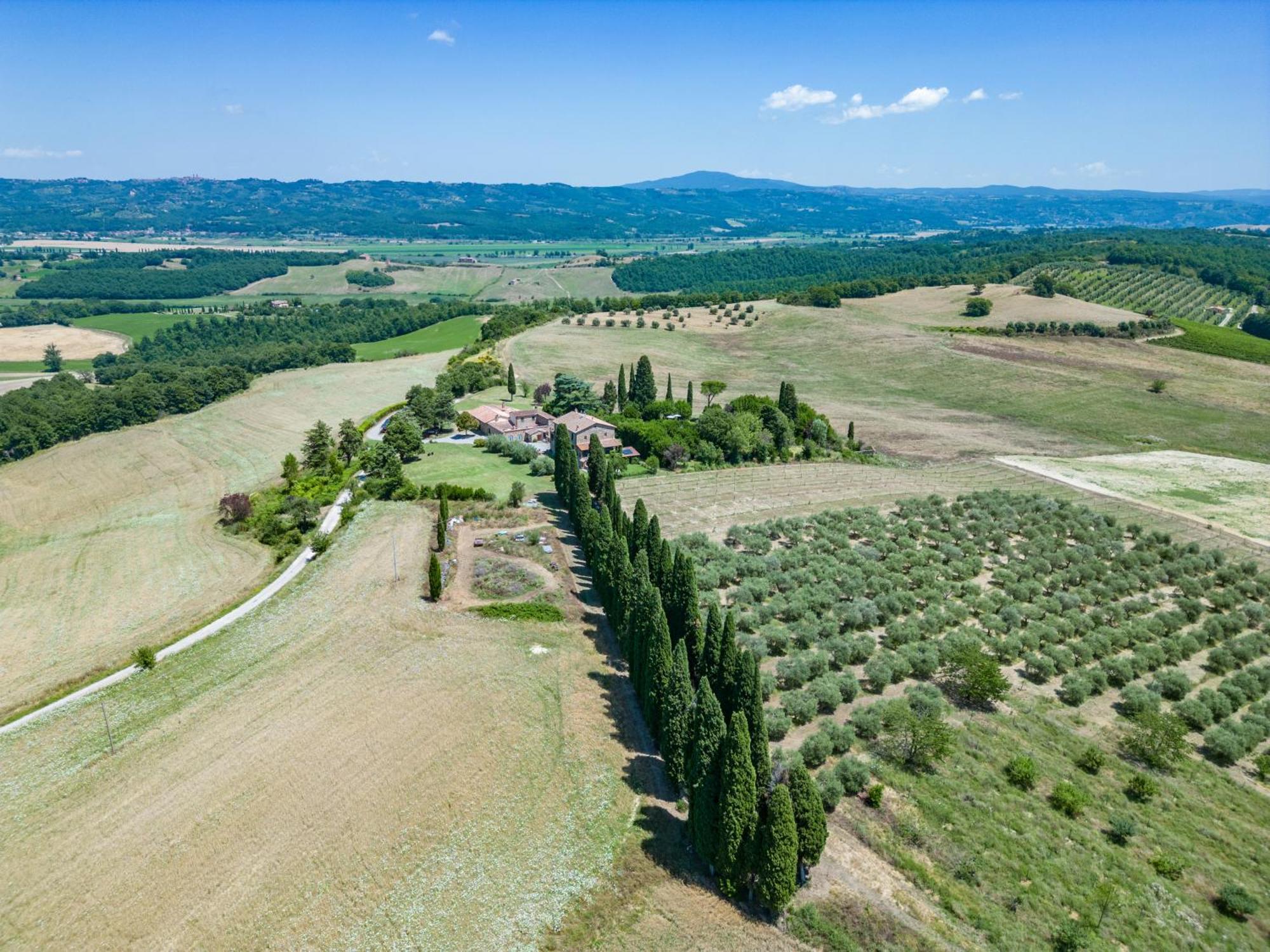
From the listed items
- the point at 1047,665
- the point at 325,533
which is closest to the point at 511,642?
the point at 325,533

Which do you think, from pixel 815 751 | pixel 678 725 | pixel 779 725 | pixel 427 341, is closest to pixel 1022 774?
pixel 815 751

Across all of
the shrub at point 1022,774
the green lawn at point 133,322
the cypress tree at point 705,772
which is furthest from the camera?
the green lawn at point 133,322

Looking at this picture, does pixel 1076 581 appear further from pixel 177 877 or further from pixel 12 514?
pixel 12 514

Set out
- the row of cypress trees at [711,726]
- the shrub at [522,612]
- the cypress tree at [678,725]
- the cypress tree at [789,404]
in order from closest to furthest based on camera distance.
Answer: the row of cypress trees at [711,726], the cypress tree at [678,725], the shrub at [522,612], the cypress tree at [789,404]

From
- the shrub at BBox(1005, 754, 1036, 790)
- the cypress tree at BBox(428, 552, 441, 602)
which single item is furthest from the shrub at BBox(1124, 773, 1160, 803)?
the cypress tree at BBox(428, 552, 441, 602)

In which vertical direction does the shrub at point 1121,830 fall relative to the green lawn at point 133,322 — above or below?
below

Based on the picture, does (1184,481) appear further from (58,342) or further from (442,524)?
(58,342)

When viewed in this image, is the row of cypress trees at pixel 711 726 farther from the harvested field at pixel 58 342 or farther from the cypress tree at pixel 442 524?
the harvested field at pixel 58 342

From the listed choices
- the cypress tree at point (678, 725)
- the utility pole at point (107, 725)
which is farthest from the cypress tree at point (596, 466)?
the utility pole at point (107, 725)
